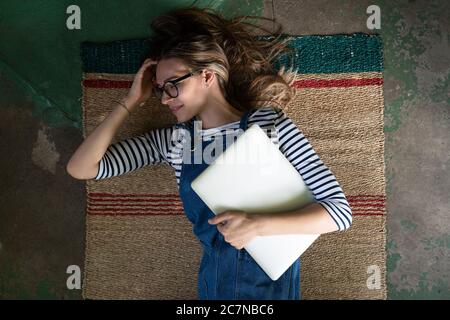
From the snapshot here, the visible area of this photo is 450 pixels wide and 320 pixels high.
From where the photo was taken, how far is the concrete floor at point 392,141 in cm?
134

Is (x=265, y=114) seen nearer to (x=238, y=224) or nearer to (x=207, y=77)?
(x=207, y=77)

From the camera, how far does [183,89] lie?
1.07 meters

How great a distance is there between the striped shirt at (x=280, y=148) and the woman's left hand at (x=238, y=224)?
17 centimetres

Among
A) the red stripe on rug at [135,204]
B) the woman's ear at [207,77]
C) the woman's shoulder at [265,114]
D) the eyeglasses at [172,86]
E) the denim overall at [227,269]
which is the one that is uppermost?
the woman's ear at [207,77]

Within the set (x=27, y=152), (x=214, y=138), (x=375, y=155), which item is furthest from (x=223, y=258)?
(x=27, y=152)

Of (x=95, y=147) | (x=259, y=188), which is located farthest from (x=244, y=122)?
(x=95, y=147)

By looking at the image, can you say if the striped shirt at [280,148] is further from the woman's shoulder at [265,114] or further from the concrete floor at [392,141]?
the concrete floor at [392,141]

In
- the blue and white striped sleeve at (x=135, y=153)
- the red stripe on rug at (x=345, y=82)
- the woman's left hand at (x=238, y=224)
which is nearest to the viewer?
the woman's left hand at (x=238, y=224)

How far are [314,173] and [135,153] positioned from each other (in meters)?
0.48

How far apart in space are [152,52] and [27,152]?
1.77 ft

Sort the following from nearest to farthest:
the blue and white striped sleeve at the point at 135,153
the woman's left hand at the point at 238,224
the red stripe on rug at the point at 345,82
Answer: the woman's left hand at the point at 238,224 → the blue and white striped sleeve at the point at 135,153 → the red stripe on rug at the point at 345,82

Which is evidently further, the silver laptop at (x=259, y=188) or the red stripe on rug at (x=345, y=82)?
the red stripe on rug at (x=345, y=82)

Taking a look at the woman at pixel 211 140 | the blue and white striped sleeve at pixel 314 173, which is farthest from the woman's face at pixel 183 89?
the blue and white striped sleeve at pixel 314 173

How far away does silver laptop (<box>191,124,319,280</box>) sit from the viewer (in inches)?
41.3
